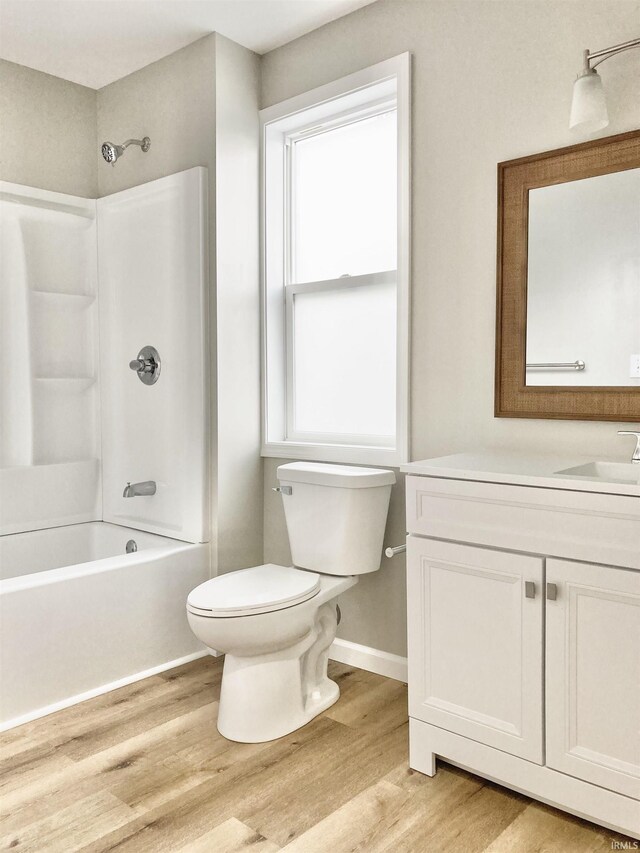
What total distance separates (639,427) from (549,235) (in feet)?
2.10

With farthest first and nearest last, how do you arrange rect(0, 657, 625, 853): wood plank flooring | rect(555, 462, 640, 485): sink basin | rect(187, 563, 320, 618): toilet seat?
rect(187, 563, 320, 618): toilet seat
rect(555, 462, 640, 485): sink basin
rect(0, 657, 625, 853): wood plank flooring

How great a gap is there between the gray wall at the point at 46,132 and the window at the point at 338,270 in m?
0.96

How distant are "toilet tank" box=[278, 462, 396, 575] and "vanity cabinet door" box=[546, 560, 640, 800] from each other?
83 cm

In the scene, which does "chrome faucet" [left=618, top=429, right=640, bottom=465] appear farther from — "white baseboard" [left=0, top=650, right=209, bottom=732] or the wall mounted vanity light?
"white baseboard" [left=0, top=650, right=209, bottom=732]

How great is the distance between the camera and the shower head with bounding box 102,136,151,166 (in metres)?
2.87

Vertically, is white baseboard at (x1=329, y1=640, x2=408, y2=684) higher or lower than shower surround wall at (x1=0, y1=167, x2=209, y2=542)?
lower

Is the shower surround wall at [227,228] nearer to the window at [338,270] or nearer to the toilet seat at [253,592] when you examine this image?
the window at [338,270]

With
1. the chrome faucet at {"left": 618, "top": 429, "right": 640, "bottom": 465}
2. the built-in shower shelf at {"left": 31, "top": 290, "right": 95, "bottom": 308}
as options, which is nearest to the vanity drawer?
the chrome faucet at {"left": 618, "top": 429, "right": 640, "bottom": 465}

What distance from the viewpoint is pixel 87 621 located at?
7.99 feet

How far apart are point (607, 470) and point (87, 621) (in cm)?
180

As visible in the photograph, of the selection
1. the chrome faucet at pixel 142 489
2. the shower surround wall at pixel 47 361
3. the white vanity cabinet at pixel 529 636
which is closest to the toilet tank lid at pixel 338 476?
the white vanity cabinet at pixel 529 636

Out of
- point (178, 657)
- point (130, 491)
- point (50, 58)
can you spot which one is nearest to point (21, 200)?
point (50, 58)

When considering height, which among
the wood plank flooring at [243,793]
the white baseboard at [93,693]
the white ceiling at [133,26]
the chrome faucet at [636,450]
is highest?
the white ceiling at [133,26]

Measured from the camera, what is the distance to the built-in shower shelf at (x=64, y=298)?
3053mm
